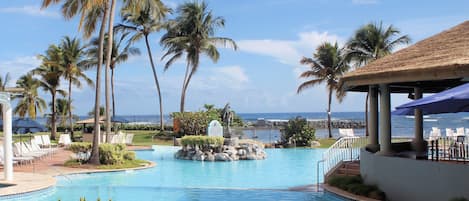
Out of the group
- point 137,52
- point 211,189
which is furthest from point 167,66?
point 211,189

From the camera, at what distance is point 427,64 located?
952cm

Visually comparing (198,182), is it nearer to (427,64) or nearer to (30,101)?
(427,64)

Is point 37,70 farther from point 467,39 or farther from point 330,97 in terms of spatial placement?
point 467,39

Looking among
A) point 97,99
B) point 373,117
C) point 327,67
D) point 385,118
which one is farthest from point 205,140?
point 327,67

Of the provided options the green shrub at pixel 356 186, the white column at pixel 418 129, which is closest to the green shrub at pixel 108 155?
the green shrub at pixel 356 186

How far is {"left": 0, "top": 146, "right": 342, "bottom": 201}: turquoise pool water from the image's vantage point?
13.1 metres

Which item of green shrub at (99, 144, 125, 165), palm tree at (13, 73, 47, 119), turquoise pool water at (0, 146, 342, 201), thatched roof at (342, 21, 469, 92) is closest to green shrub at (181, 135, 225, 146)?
turquoise pool water at (0, 146, 342, 201)

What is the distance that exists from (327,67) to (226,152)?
16297mm

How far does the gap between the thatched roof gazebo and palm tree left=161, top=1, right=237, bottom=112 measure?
2685cm

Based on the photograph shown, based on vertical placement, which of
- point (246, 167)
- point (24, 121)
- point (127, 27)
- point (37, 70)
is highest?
point (127, 27)

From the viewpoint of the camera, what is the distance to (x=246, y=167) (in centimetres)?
2088

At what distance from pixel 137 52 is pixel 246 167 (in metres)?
25.9

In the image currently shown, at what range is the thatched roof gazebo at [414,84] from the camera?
30.2ft

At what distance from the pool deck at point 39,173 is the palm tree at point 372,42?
18524mm
